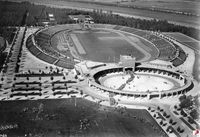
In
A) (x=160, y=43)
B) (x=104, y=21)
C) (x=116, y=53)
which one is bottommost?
(x=116, y=53)

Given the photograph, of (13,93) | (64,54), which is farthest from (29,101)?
(64,54)

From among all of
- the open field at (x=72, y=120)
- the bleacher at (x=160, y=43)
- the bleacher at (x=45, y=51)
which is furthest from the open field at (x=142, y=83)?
the bleacher at (x=160, y=43)

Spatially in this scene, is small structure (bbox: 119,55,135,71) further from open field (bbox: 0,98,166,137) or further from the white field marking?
open field (bbox: 0,98,166,137)

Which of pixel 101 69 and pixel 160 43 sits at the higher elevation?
Result: pixel 160 43

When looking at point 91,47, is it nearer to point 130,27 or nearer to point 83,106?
point 130,27

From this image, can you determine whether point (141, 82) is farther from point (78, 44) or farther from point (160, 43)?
point (78, 44)

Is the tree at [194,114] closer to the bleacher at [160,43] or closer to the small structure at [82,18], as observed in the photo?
the bleacher at [160,43]

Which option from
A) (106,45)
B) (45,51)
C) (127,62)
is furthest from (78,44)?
(127,62)

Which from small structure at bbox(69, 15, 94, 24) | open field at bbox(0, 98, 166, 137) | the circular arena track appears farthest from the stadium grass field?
open field at bbox(0, 98, 166, 137)
